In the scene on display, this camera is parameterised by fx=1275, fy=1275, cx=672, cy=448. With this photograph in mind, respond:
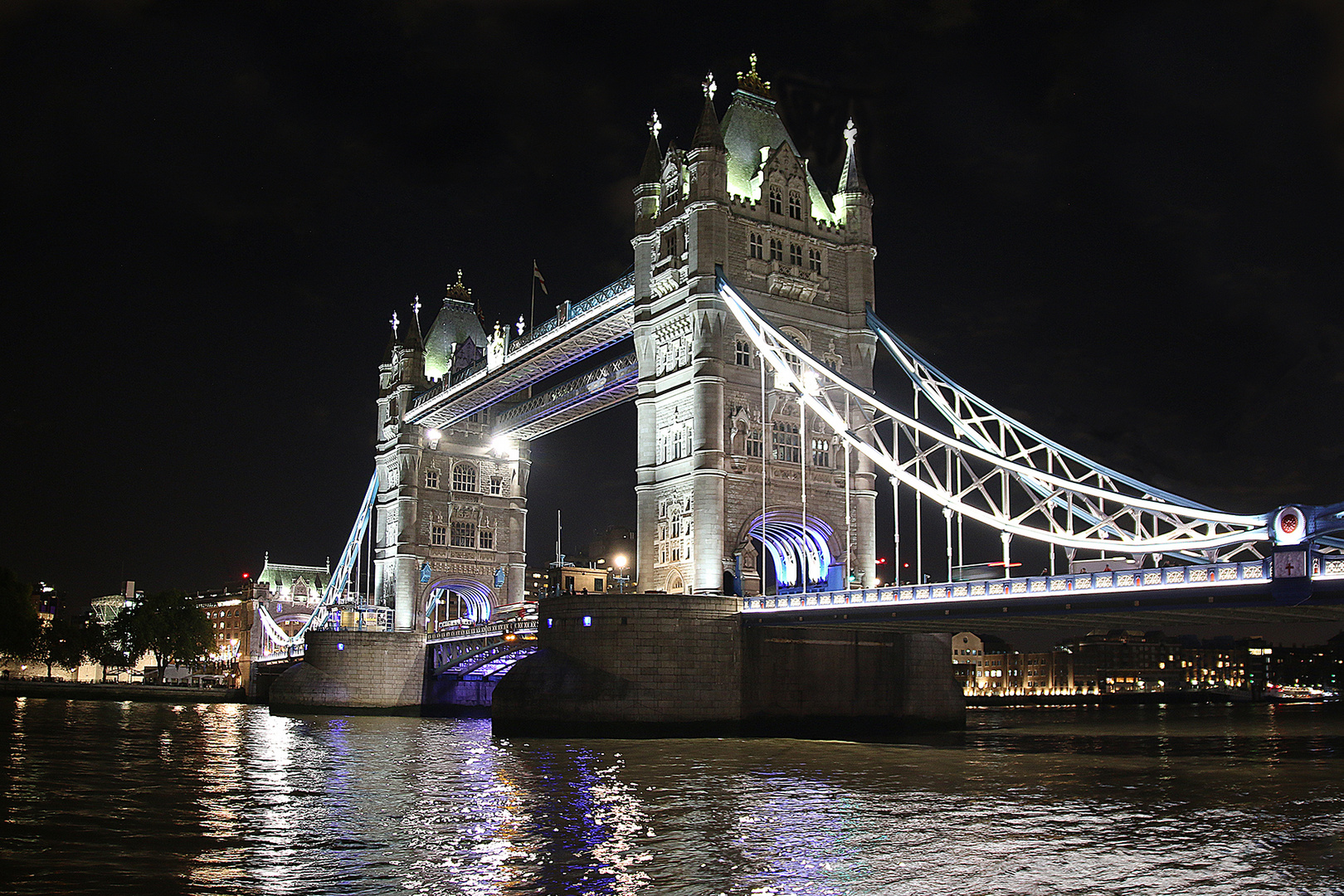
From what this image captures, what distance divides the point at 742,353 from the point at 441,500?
33495 millimetres

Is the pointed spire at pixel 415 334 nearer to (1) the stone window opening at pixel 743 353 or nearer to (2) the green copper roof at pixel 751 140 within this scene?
(2) the green copper roof at pixel 751 140

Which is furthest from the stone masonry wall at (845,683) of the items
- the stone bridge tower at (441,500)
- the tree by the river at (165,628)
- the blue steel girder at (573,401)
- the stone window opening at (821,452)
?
the tree by the river at (165,628)

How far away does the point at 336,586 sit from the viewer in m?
91.9

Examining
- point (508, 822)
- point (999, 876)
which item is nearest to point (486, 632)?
point (508, 822)

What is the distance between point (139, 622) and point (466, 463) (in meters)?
46.9

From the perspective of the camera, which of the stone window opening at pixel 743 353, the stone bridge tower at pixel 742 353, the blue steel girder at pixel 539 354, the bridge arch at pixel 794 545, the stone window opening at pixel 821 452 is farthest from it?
the blue steel girder at pixel 539 354

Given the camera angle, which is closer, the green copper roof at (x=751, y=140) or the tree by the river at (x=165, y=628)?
the green copper roof at (x=751, y=140)

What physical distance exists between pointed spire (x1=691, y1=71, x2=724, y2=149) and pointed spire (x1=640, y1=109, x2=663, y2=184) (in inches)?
126

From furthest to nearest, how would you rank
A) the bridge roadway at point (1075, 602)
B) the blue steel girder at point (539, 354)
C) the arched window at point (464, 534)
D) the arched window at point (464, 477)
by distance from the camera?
1. the arched window at point (464, 477)
2. the arched window at point (464, 534)
3. the blue steel girder at point (539, 354)
4. the bridge roadway at point (1075, 602)

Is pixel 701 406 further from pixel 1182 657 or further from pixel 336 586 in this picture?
pixel 1182 657

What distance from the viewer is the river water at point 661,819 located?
56.9 feet

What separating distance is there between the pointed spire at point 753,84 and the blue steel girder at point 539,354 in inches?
373

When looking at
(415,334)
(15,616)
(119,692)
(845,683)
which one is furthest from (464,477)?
(119,692)

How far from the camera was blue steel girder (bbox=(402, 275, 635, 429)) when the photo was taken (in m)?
57.0
